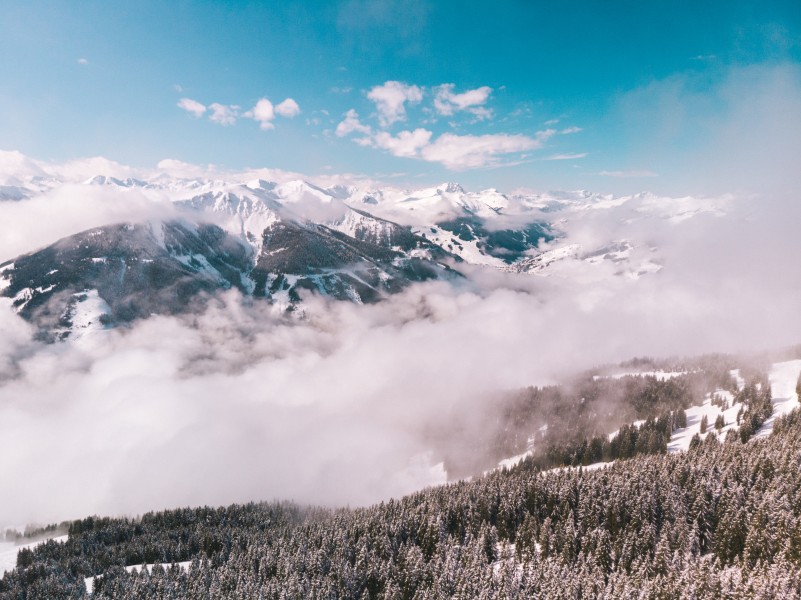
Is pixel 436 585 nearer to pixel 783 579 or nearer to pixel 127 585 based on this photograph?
pixel 783 579

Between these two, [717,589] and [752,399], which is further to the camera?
[752,399]

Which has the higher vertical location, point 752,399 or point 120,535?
point 752,399

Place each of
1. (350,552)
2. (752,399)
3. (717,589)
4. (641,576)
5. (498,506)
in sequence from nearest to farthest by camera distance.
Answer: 1. (717,589)
2. (641,576)
3. (350,552)
4. (498,506)
5. (752,399)

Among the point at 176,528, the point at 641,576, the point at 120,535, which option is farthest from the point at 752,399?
the point at 120,535

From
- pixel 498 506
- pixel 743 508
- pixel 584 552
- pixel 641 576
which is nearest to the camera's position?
pixel 641 576

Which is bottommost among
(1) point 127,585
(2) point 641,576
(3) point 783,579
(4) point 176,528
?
(4) point 176,528

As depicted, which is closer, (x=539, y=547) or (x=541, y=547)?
(x=541, y=547)

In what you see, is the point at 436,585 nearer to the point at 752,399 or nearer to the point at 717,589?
the point at 717,589

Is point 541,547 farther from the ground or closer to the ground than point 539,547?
farther from the ground
